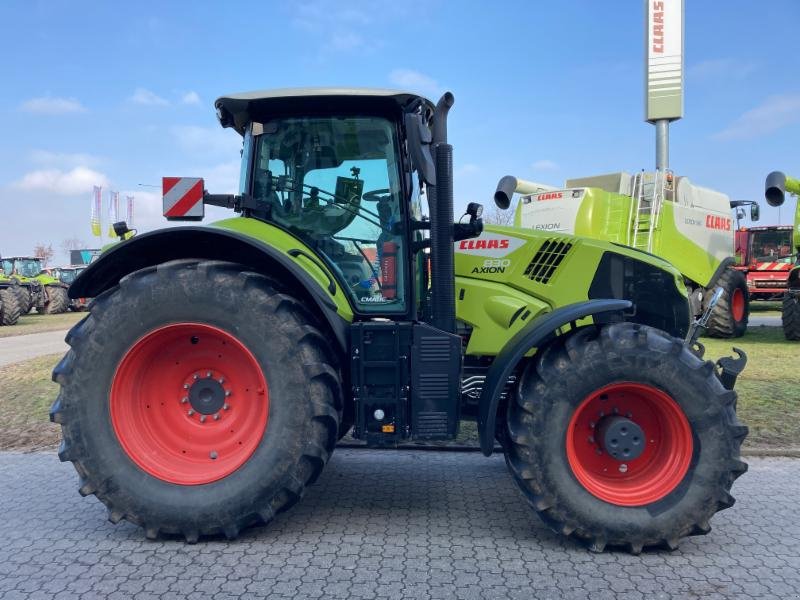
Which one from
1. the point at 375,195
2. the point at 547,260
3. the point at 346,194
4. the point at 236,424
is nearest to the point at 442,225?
the point at 375,195

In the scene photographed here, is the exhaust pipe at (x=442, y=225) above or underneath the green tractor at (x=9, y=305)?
above

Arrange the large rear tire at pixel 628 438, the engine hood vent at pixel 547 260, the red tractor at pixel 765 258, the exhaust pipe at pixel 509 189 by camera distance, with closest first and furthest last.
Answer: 1. the large rear tire at pixel 628 438
2. the engine hood vent at pixel 547 260
3. the exhaust pipe at pixel 509 189
4. the red tractor at pixel 765 258

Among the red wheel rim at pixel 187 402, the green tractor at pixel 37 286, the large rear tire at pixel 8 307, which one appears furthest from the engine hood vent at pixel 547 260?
the green tractor at pixel 37 286

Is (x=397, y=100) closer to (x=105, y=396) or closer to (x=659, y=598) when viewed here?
(x=105, y=396)

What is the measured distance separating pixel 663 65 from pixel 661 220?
11103mm

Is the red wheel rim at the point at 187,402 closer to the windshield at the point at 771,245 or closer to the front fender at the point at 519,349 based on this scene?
the front fender at the point at 519,349

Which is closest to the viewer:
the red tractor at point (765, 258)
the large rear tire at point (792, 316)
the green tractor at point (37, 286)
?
the large rear tire at point (792, 316)

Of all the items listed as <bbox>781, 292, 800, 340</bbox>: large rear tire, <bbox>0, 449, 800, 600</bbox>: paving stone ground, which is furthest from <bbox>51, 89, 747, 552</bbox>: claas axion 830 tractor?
<bbox>781, 292, 800, 340</bbox>: large rear tire

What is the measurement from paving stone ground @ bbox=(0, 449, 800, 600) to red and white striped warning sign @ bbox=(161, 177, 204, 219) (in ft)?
5.77

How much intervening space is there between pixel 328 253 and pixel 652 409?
1.97 m

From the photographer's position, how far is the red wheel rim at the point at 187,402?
3.27m

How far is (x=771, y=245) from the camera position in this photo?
64.3 feet

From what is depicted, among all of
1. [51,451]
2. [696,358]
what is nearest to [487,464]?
[696,358]

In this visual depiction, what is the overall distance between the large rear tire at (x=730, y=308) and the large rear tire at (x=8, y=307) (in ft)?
62.3
